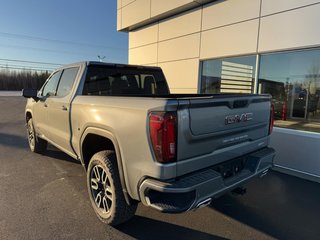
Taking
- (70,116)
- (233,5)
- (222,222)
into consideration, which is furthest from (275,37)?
(70,116)

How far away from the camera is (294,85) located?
18.2 ft

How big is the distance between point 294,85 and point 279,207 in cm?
299

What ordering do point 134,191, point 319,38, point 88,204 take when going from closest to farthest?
point 134,191, point 88,204, point 319,38

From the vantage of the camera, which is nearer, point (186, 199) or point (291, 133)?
point (186, 199)

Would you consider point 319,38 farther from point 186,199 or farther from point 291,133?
point 186,199

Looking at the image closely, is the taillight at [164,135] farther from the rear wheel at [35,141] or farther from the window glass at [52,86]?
the rear wheel at [35,141]

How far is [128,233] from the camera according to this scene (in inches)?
119

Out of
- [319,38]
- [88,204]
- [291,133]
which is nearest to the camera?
[88,204]

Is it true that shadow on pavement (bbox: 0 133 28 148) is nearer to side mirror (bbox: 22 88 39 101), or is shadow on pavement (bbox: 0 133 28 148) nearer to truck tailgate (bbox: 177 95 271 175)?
side mirror (bbox: 22 88 39 101)

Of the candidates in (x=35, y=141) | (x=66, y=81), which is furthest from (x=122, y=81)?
(x=35, y=141)

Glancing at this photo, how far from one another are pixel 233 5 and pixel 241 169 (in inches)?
199

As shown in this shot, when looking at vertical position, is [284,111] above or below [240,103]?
below

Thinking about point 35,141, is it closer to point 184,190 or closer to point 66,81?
point 66,81

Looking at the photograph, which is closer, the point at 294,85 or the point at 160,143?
the point at 160,143
